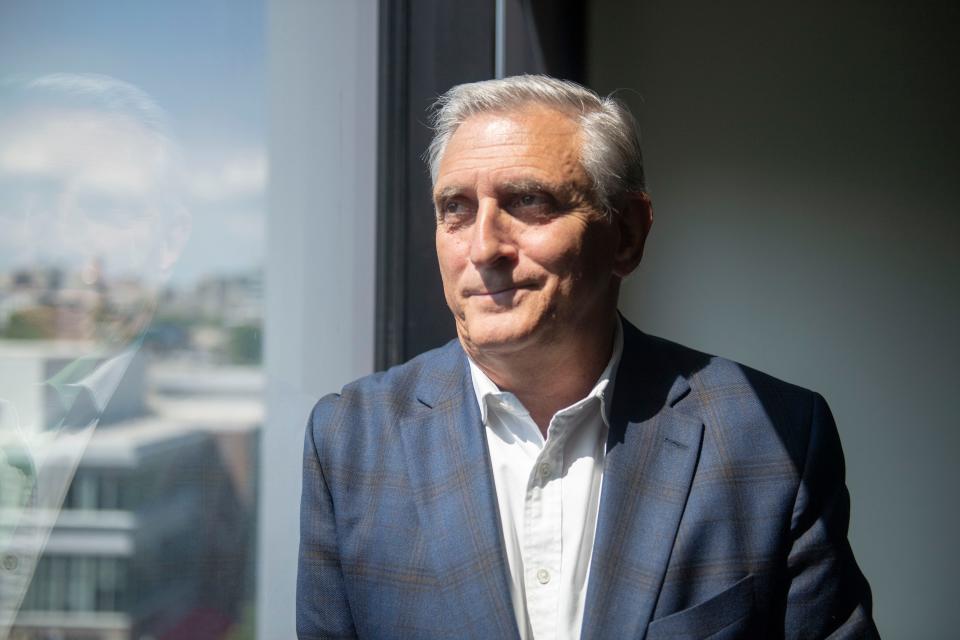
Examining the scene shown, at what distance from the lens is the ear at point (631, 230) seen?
158 cm

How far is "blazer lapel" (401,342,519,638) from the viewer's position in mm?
1387

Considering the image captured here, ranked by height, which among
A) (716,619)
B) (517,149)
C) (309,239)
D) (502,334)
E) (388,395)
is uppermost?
(517,149)

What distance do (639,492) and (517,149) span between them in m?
0.54

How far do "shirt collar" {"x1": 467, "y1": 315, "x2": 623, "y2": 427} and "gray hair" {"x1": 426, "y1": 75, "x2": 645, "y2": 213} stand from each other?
256 mm

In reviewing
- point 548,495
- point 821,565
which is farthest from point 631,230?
point 821,565

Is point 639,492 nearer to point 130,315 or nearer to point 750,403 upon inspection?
point 750,403

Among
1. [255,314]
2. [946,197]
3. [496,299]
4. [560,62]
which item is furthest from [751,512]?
[946,197]

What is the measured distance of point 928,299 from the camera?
3.99m

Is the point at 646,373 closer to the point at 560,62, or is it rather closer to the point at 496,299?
the point at 496,299

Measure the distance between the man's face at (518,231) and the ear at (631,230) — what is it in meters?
0.09

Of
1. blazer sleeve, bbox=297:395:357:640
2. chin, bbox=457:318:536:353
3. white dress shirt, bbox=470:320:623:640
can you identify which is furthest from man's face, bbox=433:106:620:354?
blazer sleeve, bbox=297:395:357:640

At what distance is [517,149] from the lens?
1.43 metres

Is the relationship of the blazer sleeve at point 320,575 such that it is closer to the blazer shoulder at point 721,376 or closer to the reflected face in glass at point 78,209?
the reflected face in glass at point 78,209

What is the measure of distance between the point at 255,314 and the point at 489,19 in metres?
1.10
